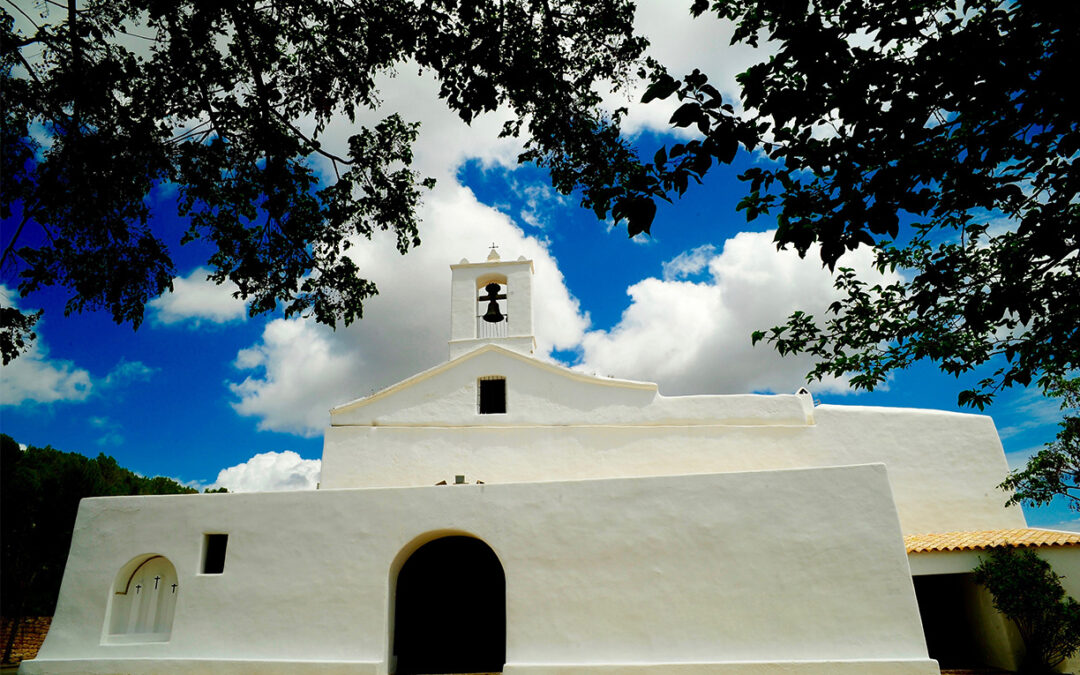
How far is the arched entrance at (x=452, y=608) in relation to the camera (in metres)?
10.2

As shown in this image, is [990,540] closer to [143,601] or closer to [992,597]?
[992,597]

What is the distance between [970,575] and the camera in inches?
404

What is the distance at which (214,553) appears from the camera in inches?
407

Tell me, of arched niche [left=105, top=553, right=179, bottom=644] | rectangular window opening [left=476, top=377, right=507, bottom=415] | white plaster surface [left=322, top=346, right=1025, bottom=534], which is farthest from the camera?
rectangular window opening [left=476, top=377, right=507, bottom=415]

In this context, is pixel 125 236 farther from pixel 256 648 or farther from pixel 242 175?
pixel 256 648

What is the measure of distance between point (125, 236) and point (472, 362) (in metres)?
8.74

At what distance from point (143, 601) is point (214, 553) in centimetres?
152

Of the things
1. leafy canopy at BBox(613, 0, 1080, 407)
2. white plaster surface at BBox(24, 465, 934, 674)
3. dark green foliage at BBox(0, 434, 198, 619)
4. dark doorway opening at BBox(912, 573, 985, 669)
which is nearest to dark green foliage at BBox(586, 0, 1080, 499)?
leafy canopy at BBox(613, 0, 1080, 407)

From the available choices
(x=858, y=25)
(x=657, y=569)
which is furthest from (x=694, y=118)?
(x=657, y=569)

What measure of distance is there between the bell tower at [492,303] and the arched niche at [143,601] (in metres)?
6.88

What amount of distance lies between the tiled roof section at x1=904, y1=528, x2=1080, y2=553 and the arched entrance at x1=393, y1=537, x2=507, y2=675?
688 cm

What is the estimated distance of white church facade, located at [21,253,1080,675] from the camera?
8.66 metres

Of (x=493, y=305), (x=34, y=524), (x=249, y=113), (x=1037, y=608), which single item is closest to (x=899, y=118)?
(x=249, y=113)

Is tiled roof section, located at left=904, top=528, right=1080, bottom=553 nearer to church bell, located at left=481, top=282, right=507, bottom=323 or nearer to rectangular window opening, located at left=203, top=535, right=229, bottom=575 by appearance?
church bell, located at left=481, top=282, right=507, bottom=323
